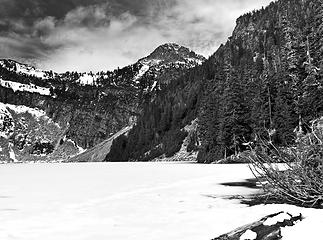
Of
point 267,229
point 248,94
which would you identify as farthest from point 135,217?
point 248,94

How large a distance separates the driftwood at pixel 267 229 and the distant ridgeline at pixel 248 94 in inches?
94.4

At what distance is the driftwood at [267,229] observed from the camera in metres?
4.76

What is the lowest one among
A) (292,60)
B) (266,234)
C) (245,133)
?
(266,234)

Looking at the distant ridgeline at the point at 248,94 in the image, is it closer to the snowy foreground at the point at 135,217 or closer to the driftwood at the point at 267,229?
the snowy foreground at the point at 135,217

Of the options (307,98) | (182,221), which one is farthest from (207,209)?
(307,98)

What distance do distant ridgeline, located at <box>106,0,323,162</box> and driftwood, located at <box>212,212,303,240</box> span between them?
2397 mm

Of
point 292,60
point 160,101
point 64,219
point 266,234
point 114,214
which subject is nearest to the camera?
point 266,234

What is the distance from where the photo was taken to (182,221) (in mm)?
7594

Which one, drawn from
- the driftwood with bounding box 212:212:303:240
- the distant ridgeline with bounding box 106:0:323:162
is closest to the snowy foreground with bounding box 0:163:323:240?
the driftwood with bounding box 212:212:303:240

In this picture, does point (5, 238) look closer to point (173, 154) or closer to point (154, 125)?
point (173, 154)

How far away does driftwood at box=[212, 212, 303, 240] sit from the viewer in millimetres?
4758

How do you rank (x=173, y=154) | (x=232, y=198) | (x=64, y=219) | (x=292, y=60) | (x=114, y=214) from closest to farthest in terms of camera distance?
(x=64, y=219), (x=114, y=214), (x=232, y=198), (x=292, y=60), (x=173, y=154)

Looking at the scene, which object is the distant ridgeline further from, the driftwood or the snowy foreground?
the driftwood

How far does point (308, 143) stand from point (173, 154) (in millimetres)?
100407
